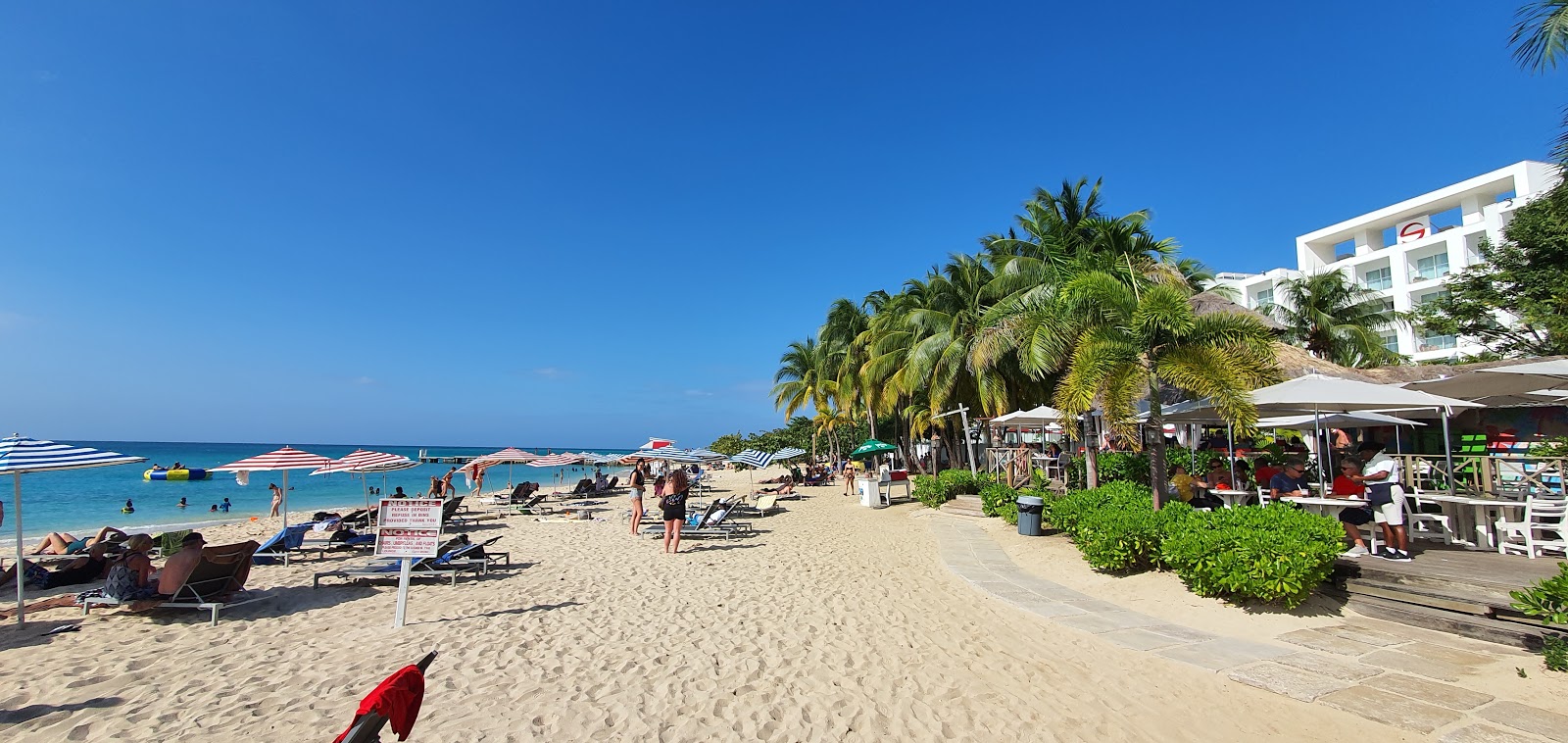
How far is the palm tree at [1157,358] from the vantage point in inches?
351

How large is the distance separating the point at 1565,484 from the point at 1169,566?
6.08 meters

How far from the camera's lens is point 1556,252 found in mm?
20469

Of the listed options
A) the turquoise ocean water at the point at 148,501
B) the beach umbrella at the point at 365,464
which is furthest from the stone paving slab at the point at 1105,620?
the turquoise ocean water at the point at 148,501

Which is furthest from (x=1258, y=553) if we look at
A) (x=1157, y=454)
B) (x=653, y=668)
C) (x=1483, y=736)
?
(x=653, y=668)

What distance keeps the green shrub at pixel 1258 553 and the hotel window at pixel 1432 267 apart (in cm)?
4493

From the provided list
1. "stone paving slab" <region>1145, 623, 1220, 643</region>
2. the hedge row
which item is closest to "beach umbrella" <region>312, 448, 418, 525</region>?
the hedge row

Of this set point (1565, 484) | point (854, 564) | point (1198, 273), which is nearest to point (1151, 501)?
point (854, 564)

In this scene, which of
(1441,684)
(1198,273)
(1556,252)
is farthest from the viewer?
(1198,273)

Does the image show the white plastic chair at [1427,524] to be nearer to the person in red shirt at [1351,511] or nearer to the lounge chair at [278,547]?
the person in red shirt at [1351,511]

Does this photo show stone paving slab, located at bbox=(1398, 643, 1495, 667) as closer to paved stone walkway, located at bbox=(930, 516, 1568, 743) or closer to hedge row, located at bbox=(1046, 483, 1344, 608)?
paved stone walkway, located at bbox=(930, 516, 1568, 743)

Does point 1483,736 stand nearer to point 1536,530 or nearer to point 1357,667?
point 1357,667

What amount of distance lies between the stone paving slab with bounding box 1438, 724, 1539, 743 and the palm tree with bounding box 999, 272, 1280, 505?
15.9 feet

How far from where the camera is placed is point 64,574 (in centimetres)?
866

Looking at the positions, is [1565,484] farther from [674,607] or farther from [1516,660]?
[674,607]
